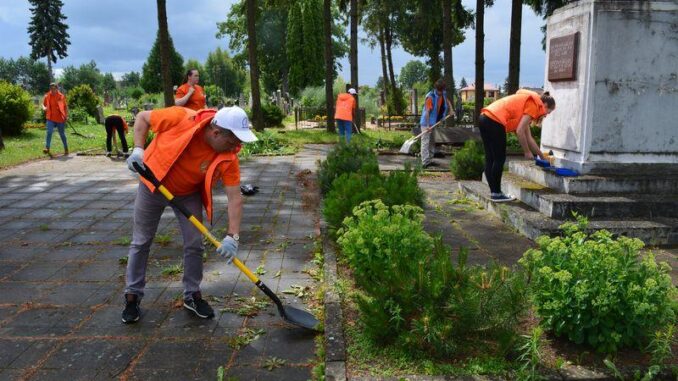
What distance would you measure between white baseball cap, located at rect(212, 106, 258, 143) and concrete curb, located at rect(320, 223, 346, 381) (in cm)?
127

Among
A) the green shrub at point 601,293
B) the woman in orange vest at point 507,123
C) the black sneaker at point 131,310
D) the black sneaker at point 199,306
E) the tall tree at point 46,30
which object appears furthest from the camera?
the tall tree at point 46,30

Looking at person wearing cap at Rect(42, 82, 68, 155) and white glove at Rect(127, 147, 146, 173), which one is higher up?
person wearing cap at Rect(42, 82, 68, 155)

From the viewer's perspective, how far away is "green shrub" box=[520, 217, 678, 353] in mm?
2875

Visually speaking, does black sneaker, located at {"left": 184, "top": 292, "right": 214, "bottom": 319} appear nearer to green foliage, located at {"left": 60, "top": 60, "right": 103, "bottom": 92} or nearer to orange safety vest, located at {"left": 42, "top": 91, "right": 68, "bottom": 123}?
orange safety vest, located at {"left": 42, "top": 91, "right": 68, "bottom": 123}

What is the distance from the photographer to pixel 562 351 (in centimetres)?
314

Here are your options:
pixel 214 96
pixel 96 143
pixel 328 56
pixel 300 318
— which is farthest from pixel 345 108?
pixel 214 96

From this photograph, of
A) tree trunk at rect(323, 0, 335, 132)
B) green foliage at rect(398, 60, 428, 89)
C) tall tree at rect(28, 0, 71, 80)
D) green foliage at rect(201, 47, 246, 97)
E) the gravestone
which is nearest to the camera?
the gravestone

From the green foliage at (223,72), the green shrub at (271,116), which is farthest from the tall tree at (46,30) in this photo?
the green shrub at (271,116)

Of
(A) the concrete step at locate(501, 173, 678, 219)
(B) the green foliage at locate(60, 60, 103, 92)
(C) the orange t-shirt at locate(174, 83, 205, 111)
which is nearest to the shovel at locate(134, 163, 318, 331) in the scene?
(A) the concrete step at locate(501, 173, 678, 219)

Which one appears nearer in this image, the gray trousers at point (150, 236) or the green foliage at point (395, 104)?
the gray trousers at point (150, 236)

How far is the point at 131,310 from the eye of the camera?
149 inches

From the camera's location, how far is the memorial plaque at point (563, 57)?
6184mm

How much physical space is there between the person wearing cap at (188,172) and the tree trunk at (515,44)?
535 inches

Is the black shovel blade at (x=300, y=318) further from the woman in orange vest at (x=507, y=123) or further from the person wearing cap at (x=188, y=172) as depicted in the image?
the woman in orange vest at (x=507, y=123)
